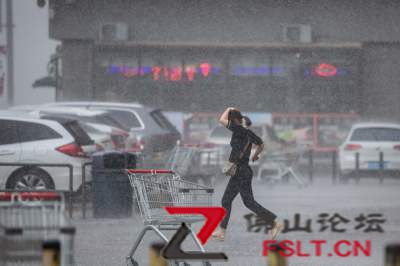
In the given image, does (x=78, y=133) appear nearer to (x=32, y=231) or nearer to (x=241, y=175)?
(x=241, y=175)

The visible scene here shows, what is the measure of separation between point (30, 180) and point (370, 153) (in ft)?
37.0

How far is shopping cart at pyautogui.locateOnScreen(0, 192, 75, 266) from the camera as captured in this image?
567 cm

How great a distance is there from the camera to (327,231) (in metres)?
15.5

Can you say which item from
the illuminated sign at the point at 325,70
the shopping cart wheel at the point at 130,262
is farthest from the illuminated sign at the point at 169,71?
the shopping cart wheel at the point at 130,262

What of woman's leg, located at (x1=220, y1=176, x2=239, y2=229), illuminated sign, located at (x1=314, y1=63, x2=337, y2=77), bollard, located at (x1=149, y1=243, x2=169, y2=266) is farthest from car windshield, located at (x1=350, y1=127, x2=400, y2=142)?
bollard, located at (x1=149, y1=243, x2=169, y2=266)

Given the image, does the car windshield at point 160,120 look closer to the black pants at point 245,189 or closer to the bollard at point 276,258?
the black pants at point 245,189

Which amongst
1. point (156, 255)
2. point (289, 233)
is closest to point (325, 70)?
point (289, 233)

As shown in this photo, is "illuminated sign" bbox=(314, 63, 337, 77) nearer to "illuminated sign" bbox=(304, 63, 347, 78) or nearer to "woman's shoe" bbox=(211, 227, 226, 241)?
"illuminated sign" bbox=(304, 63, 347, 78)

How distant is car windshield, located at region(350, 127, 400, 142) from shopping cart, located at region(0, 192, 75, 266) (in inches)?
861

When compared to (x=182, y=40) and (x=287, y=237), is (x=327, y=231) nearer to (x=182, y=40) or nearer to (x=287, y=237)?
(x=287, y=237)

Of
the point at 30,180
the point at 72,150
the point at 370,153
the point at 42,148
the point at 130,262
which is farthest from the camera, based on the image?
the point at 370,153

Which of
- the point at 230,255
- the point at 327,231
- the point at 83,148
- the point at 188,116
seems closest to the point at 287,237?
the point at 327,231

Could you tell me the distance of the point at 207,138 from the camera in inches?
1182

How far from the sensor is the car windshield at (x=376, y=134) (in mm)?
27500
